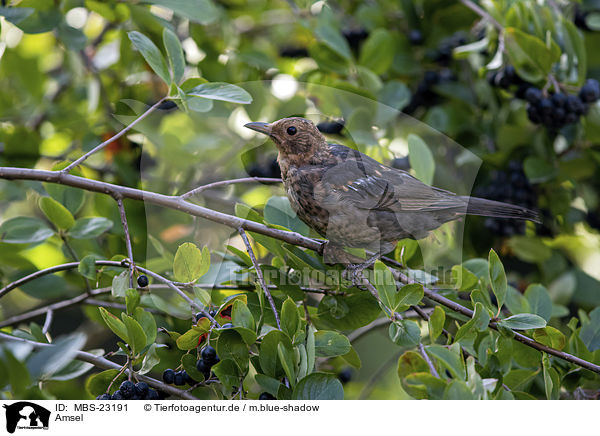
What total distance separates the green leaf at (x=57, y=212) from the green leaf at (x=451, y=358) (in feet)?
4.06

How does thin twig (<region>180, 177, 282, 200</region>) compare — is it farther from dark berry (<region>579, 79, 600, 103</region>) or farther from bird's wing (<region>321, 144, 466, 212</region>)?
dark berry (<region>579, 79, 600, 103</region>)

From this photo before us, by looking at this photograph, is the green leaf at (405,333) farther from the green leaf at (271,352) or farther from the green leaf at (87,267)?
the green leaf at (87,267)

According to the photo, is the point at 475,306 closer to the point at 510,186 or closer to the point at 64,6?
the point at 510,186

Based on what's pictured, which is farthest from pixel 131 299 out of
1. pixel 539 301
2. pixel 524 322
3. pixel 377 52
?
pixel 377 52

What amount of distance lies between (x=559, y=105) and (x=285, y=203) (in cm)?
124

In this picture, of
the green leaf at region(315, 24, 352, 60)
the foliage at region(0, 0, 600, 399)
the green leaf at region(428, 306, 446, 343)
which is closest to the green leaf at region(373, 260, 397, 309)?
the foliage at region(0, 0, 600, 399)

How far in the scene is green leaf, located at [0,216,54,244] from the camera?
1.86 m

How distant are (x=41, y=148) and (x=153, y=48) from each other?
4.33ft

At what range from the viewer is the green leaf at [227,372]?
1.38 m

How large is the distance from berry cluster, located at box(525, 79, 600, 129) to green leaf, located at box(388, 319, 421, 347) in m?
1.20

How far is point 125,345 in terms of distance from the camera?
1.47 meters

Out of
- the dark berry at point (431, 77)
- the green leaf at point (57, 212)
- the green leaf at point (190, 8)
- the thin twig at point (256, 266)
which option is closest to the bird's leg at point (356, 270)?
the thin twig at point (256, 266)

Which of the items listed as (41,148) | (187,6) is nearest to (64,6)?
(187,6)

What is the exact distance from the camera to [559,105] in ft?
7.04
